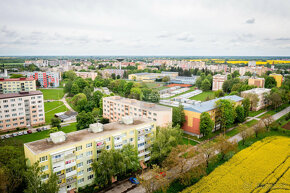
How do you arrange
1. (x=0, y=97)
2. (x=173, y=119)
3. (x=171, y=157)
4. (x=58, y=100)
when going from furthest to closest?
(x=58, y=100) → (x=0, y=97) → (x=173, y=119) → (x=171, y=157)

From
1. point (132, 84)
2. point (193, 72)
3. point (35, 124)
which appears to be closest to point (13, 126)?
point (35, 124)

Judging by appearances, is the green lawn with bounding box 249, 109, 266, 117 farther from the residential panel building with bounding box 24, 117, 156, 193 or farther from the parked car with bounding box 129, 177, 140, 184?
the parked car with bounding box 129, 177, 140, 184

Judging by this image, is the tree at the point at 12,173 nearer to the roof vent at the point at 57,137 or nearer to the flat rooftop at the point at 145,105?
the roof vent at the point at 57,137

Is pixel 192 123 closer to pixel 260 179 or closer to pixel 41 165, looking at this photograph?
pixel 260 179

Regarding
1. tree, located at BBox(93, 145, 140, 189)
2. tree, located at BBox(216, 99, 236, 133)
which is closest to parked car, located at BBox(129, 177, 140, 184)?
tree, located at BBox(93, 145, 140, 189)

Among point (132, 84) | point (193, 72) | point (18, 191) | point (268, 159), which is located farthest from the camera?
point (193, 72)

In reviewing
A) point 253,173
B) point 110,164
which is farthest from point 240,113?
point 110,164

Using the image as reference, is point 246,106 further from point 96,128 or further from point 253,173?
point 96,128
